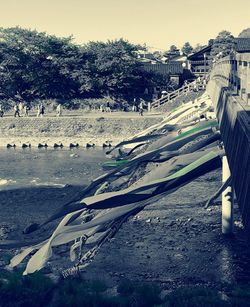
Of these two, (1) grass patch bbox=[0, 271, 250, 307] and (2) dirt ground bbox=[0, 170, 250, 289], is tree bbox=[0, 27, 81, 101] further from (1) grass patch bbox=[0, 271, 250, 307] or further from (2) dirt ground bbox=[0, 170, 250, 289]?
(1) grass patch bbox=[0, 271, 250, 307]

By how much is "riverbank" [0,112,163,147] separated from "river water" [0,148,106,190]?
3.02 meters

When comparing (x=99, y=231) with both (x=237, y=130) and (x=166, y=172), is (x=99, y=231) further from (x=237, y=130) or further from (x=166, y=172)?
(x=237, y=130)

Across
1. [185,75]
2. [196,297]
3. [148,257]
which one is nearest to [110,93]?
[185,75]

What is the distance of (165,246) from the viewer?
16812 millimetres

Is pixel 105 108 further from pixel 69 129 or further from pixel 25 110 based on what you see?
pixel 25 110

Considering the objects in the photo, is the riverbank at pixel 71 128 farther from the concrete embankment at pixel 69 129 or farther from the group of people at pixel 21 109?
the group of people at pixel 21 109

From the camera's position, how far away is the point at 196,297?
11398mm

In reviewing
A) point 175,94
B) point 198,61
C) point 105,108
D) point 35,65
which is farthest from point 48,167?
point 198,61

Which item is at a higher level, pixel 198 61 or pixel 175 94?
pixel 198 61

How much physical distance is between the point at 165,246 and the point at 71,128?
28.6 meters

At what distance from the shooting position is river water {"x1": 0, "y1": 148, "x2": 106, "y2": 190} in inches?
1118

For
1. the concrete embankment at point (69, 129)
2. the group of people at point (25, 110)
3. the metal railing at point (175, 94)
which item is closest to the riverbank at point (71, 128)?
the concrete embankment at point (69, 129)

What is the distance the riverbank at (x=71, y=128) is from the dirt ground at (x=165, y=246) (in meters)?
19.8

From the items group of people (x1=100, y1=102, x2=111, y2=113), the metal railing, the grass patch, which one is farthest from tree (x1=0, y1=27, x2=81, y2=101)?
the grass patch
